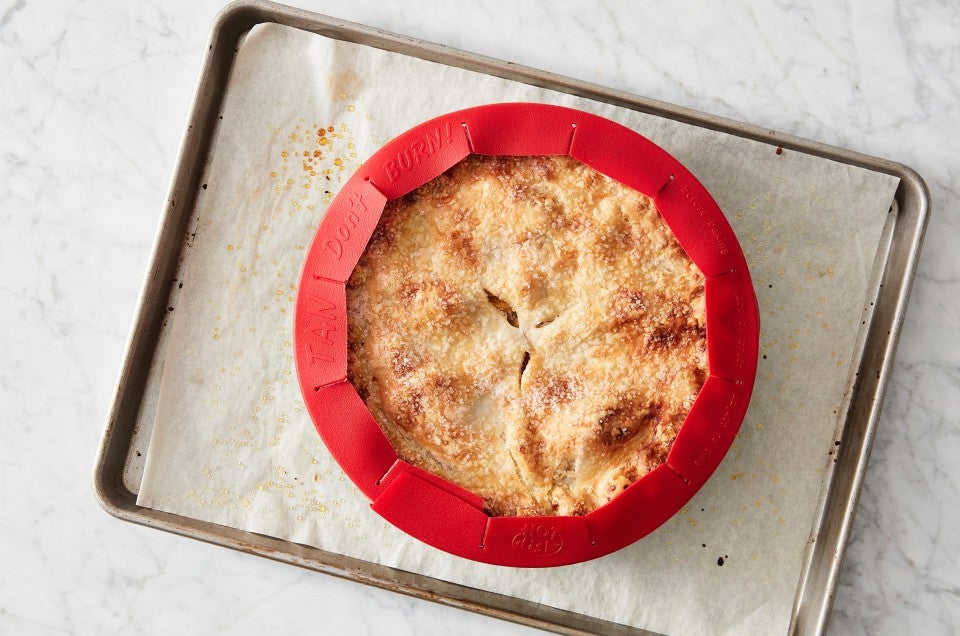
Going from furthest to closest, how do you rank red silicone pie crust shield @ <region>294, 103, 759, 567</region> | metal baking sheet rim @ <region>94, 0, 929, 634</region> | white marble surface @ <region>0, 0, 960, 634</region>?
white marble surface @ <region>0, 0, 960, 634</region>
metal baking sheet rim @ <region>94, 0, 929, 634</region>
red silicone pie crust shield @ <region>294, 103, 759, 567</region>

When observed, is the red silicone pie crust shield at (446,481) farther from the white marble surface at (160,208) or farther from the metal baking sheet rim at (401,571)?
the white marble surface at (160,208)

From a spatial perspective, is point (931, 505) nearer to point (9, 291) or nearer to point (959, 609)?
point (959, 609)

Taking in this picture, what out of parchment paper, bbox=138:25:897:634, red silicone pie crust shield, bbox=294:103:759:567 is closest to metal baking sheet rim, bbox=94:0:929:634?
parchment paper, bbox=138:25:897:634

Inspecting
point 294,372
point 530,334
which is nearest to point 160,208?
point 294,372

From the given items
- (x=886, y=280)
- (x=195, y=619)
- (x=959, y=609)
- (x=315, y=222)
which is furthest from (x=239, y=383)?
(x=959, y=609)

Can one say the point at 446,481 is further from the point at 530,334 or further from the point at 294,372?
the point at 294,372

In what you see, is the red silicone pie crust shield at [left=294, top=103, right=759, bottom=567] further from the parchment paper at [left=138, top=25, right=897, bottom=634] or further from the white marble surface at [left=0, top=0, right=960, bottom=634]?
the white marble surface at [left=0, top=0, right=960, bottom=634]

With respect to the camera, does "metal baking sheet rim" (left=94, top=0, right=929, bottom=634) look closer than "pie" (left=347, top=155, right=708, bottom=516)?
No

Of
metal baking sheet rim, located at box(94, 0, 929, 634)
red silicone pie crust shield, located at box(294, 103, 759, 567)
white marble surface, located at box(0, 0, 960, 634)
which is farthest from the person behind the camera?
white marble surface, located at box(0, 0, 960, 634)
